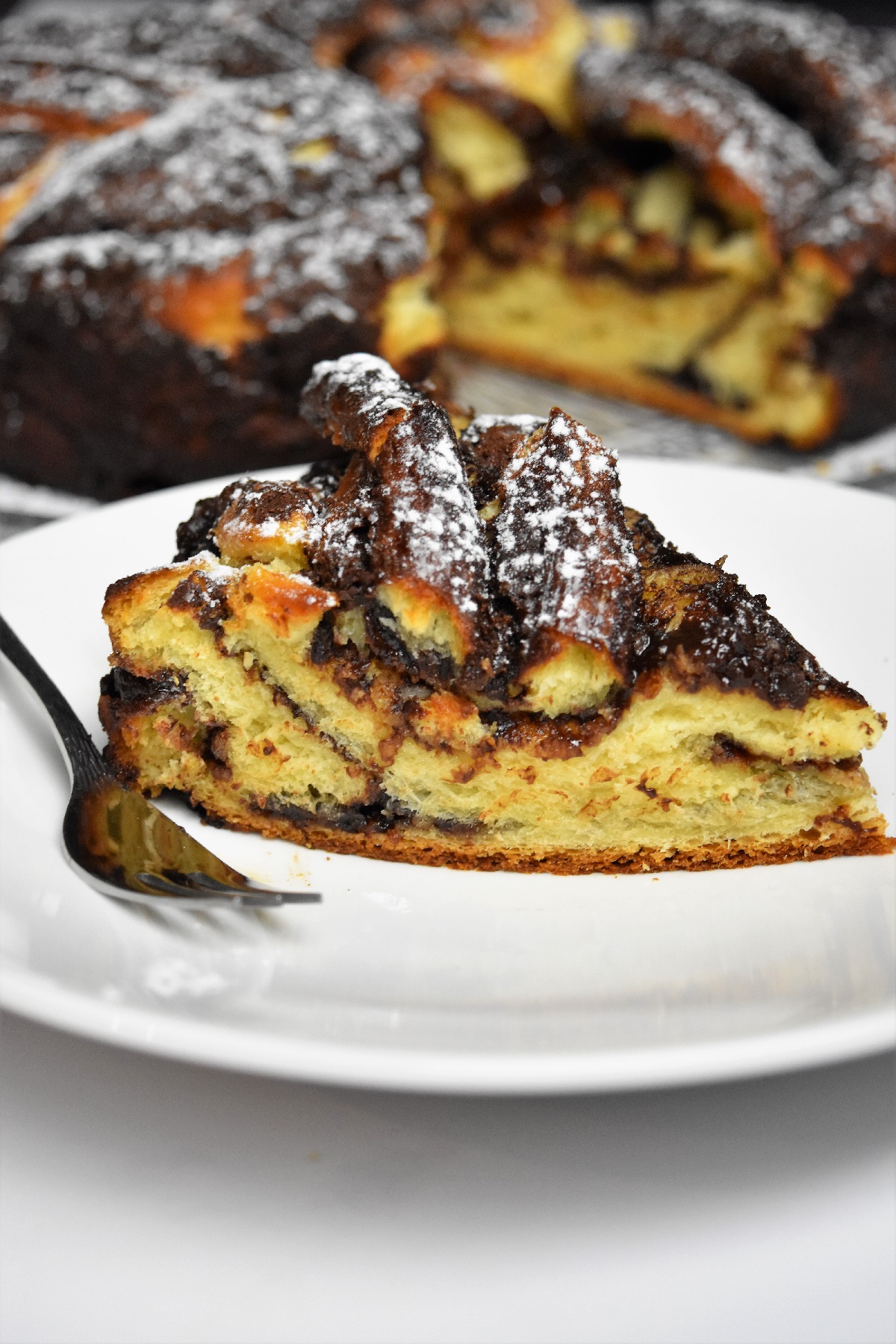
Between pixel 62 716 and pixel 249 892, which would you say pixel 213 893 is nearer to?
pixel 249 892

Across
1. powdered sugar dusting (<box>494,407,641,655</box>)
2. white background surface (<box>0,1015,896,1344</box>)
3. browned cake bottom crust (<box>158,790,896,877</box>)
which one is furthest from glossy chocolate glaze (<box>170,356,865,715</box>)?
white background surface (<box>0,1015,896,1344</box>)

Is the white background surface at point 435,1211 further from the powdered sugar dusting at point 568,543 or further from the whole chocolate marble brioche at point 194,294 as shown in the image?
the whole chocolate marble brioche at point 194,294

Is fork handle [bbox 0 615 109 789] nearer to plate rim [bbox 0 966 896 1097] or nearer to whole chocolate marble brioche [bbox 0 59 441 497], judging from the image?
plate rim [bbox 0 966 896 1097]

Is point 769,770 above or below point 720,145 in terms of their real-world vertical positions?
below

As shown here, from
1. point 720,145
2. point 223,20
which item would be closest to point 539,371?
point 720,145

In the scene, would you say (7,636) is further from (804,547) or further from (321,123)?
(321,123)

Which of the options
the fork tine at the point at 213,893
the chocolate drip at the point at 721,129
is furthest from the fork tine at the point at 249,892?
the chocolate drip at the point at 721,129

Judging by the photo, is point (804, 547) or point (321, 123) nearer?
point (804, 547)
